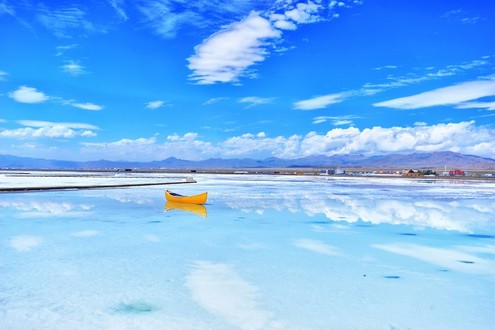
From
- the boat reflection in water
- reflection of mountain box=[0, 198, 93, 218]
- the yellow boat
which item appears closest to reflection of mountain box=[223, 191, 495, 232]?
the yellow boat

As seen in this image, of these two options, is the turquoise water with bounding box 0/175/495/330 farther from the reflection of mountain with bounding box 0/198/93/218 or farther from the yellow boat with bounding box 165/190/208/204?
the yellow boat with bounding box 165/190/208/204

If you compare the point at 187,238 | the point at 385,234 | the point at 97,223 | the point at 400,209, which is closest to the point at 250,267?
the point at 187,238

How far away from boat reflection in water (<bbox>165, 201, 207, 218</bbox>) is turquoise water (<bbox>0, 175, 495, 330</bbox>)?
5.90 feet

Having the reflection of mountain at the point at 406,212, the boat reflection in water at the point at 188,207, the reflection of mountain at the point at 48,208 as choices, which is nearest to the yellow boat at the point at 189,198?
the boat reflection in water at the point at 188,207

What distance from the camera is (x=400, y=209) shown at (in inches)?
643

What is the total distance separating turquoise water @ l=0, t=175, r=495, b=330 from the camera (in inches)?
191

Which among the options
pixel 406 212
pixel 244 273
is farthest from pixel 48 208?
pixel 406 212

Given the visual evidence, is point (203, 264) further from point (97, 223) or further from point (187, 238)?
point (97, 223)

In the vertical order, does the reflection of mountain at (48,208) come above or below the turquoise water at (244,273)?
above

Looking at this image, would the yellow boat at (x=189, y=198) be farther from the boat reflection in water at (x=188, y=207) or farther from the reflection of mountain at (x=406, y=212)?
the reflection of mountain at (x=406, y=212)

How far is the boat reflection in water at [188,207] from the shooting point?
592 inches

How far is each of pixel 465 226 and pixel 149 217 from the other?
31.4 ft

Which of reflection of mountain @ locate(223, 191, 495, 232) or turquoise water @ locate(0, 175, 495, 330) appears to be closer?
turquoise water @ locate(0, 175, 495, 330)

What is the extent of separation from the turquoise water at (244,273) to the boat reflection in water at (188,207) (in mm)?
1799
